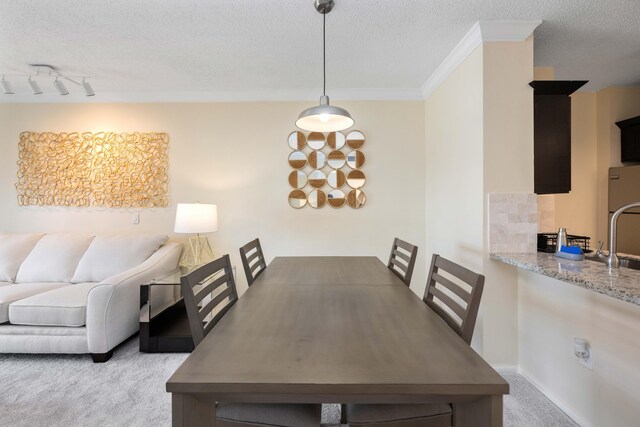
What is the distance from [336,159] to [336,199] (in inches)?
17.0

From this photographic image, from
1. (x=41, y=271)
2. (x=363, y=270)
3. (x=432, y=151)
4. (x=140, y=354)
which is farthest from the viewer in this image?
(x=432, y=151)

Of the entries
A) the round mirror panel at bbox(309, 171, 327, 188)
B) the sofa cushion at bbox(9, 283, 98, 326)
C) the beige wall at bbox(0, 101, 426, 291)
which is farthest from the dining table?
the round mirror panel at bbox(309, 171, 327, 188)

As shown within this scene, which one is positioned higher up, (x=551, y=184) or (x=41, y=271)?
(x=551, y=184)

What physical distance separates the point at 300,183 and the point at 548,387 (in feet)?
8.36

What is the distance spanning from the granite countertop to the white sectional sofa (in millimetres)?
2821

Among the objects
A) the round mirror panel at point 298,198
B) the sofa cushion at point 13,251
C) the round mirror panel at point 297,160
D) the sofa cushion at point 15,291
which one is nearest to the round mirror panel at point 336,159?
the round mirror panel at point 297,160

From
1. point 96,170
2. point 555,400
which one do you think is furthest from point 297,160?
point 555,400

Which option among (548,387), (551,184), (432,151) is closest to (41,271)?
(432,151)

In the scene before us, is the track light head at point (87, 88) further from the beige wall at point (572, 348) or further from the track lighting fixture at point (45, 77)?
the beige wall at point (572, 348)

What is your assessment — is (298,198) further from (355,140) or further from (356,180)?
(355,140)

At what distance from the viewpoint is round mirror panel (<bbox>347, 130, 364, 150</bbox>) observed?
10.5ft

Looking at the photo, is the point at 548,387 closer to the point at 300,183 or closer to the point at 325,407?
the point at 325,407

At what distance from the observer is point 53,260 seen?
9.27 ft

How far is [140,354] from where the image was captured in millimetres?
2365
